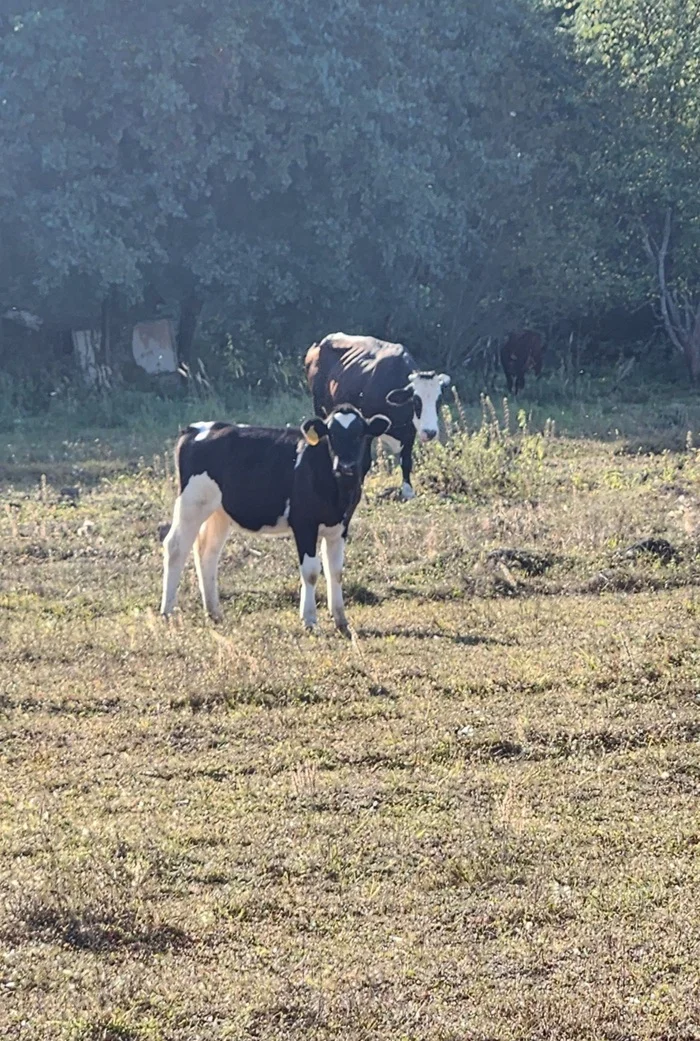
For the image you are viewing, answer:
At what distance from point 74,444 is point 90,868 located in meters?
14.4

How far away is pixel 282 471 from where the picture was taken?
10227 millimetres

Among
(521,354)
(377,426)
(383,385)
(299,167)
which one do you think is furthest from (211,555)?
(521,354)

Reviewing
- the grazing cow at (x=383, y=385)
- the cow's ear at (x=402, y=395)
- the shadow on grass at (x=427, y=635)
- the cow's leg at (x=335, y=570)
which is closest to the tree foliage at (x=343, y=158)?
the grazing cow at (x=383, y=385)

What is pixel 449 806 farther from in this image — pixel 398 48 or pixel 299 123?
pixel 398 48

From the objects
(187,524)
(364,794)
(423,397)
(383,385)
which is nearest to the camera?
(364,794)

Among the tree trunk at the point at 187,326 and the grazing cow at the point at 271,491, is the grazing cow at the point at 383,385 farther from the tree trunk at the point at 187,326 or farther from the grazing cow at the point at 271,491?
the tree trunk at the point at 187,326

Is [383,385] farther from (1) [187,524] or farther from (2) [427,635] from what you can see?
(2) [427,635]

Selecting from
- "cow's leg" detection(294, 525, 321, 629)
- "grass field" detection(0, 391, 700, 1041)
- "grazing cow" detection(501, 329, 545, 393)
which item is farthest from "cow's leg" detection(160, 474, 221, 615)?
"grazing cow" detection(501, 329, 545, 393)

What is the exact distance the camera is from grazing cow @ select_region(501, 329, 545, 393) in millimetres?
27578

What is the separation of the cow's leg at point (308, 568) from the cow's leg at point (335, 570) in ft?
0.27

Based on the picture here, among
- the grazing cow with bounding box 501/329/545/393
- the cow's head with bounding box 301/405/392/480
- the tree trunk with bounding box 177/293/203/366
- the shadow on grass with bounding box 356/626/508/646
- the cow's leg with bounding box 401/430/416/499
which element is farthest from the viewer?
the grazing cow with bounding box 501/329/545/393

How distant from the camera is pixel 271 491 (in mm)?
10180

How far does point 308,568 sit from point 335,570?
0.19 meters

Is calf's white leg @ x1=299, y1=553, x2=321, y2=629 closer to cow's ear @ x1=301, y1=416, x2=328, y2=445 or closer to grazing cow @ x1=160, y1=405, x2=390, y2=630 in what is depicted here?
grazing cow @ x1=160, y1=405, x2=390, y2=630
